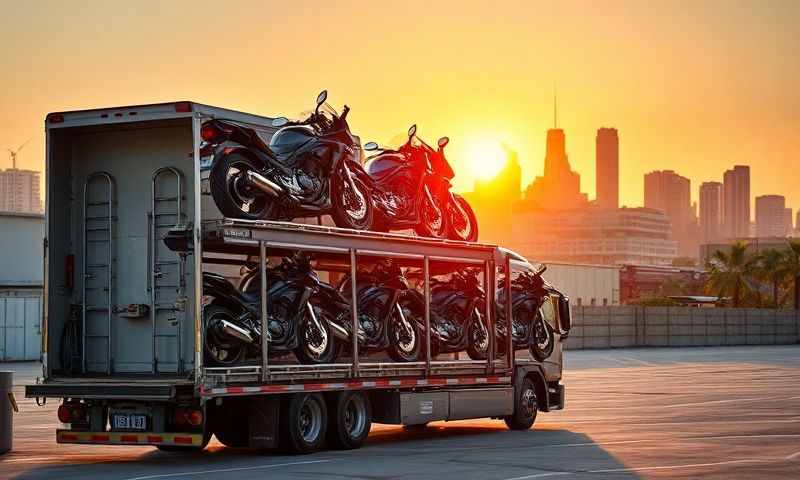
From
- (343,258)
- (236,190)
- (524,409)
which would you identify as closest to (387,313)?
(343,258)

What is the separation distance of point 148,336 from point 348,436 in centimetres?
301

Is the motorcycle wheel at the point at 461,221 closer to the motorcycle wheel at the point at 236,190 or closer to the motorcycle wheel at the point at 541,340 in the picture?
the motorcycle wheel at the point at 541,340

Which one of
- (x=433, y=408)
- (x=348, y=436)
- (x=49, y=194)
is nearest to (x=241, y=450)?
(x=348, y=436)

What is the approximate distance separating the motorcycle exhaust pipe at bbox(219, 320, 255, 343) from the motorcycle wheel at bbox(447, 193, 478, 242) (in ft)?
20.2

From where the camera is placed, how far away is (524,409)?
75.3 feet

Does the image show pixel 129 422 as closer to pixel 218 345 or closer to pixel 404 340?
pixel 218 345

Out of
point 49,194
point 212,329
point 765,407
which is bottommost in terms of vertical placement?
point 765,407

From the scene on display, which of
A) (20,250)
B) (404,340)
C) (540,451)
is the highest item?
(20,250)

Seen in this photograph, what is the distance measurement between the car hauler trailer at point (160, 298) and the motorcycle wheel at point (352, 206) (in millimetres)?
597

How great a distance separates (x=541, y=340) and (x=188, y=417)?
8.68 metres

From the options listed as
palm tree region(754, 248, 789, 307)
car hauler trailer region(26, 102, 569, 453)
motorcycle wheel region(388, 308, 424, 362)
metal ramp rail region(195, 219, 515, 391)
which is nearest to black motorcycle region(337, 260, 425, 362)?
motorcycle wheel region(388, 308, 424, 362)

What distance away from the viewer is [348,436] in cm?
1862

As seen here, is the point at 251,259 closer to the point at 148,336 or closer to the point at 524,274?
the point at 148,336

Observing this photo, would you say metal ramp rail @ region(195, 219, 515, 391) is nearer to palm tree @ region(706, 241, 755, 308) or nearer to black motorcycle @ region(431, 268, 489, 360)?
black motorcycle @ region(431, 268, 489, 360)
